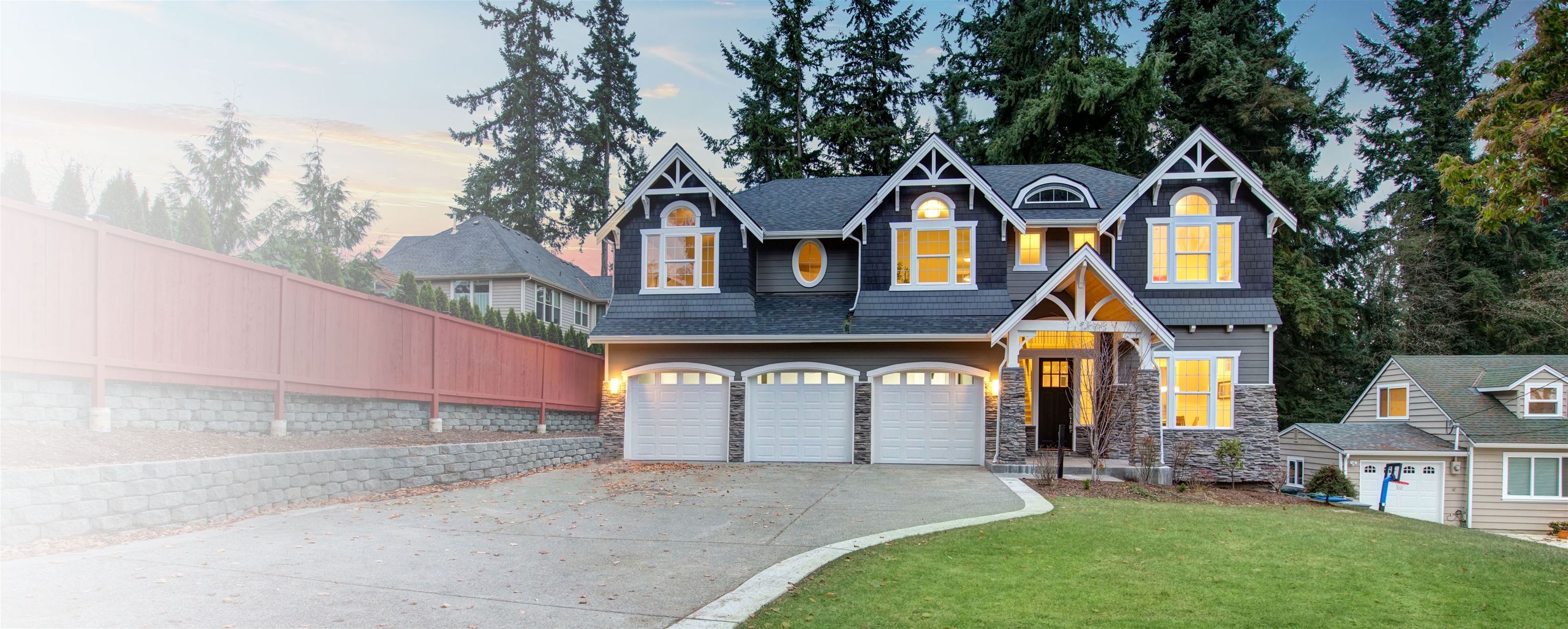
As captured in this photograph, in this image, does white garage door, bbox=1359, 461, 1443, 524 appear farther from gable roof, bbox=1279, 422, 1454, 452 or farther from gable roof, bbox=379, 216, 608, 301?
gable roof, bbox=379, 216, 608, 301

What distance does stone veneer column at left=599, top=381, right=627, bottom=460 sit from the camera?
1895cm

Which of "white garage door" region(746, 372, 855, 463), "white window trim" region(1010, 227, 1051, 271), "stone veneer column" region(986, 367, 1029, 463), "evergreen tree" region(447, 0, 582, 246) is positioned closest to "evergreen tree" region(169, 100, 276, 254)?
"evergreen tree" region(447, 0, 582, 246)

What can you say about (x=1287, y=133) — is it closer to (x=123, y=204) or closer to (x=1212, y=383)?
(x=1212, y=383)

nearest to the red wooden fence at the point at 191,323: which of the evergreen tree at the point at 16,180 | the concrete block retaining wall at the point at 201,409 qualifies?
the concrete block retaining wall at the point at 201,409

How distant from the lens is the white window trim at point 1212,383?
18.0m

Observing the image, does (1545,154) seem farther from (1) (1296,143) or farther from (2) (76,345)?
(1) (1296,143)

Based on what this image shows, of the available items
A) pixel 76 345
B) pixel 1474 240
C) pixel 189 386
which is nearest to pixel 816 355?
pixel 189 386

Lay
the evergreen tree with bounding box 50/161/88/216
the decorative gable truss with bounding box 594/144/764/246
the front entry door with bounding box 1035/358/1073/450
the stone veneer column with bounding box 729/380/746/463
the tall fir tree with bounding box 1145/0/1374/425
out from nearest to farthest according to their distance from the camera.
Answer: the stone veneer column with bounding box 729/380/746/463, the decorative gable truss with bounding box 594/144/764/246, the front entry door with bounding box 1035/358/1073/450, the evergreen tree with bounding box 50/161/88/216, the tall fir tree with bounding box 1145/0/1374/425

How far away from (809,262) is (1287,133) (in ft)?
72.7

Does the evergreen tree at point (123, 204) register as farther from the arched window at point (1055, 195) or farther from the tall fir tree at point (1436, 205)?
the tall fir tree at point (1436, 205)

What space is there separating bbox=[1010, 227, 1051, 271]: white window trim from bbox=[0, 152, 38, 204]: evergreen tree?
2170 centimetres

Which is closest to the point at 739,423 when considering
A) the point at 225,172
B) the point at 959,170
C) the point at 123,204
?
the point at 959,170

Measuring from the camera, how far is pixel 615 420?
1903 centimetres

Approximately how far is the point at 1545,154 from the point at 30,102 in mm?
24241
